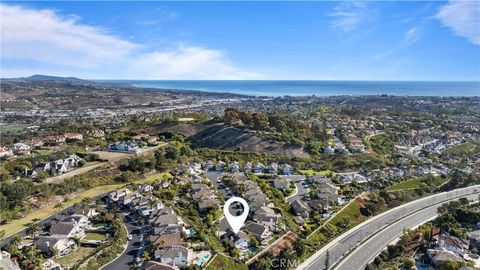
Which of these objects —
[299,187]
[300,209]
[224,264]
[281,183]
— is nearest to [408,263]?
[300,209]

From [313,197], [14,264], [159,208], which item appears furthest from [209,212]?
[14,264]

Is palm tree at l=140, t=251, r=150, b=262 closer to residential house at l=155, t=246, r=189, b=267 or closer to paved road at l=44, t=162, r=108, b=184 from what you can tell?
residential house at l=155, t=246, r=189, b=267

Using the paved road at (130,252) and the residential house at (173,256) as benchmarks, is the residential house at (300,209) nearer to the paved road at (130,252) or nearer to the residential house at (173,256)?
the residential house at (173,256)

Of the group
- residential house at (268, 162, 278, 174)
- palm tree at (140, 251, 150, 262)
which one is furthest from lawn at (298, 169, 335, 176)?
palm tree at (140, 251, 150, 262)

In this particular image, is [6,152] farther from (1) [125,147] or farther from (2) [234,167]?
(2) [234,167]

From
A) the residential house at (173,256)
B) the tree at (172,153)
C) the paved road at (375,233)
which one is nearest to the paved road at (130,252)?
the residential house at (173,256)

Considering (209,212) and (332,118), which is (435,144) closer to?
(332,118)
